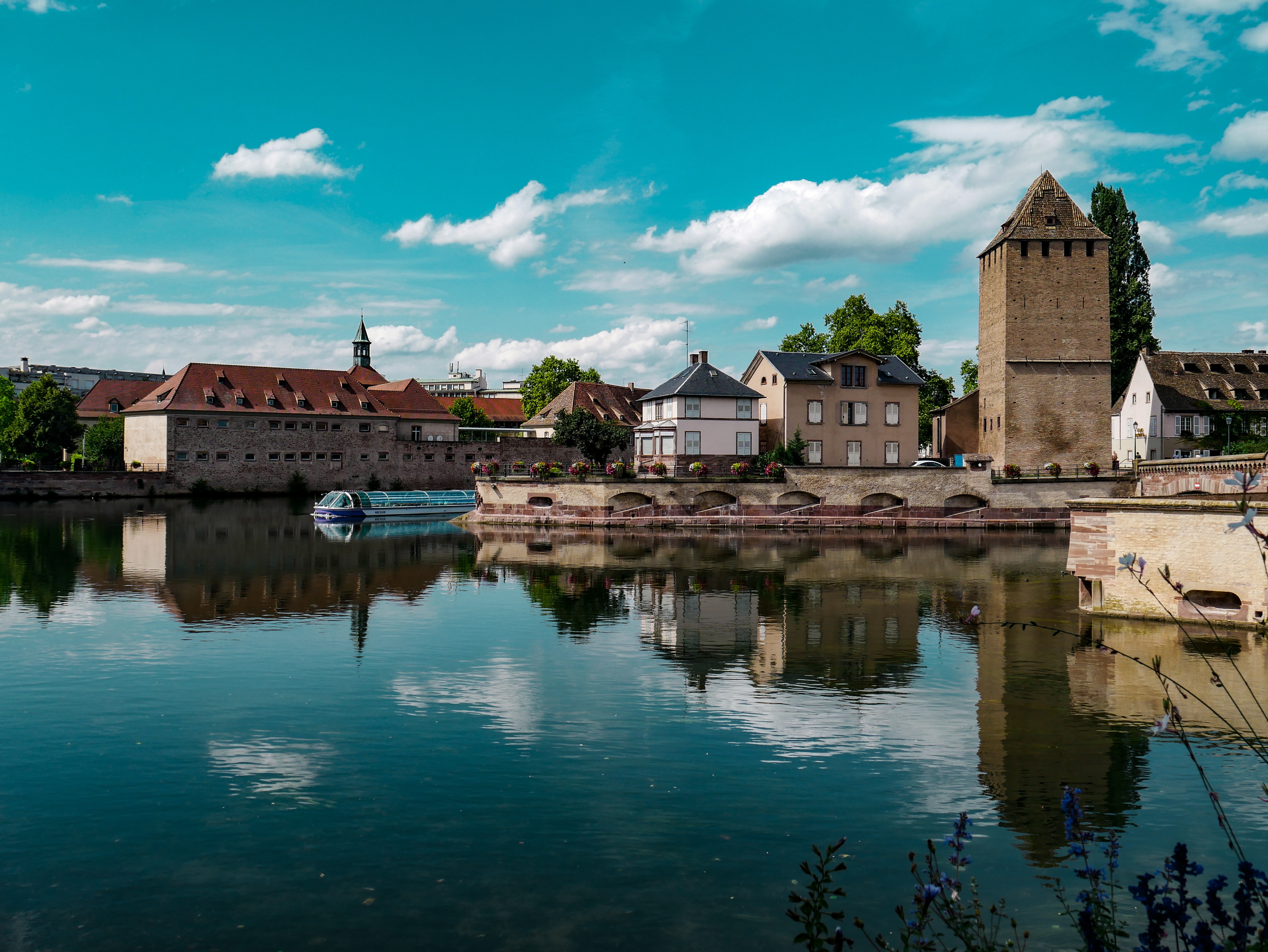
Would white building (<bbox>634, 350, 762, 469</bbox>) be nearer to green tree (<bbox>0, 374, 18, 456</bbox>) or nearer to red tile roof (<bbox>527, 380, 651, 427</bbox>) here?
red tile roof (<bbox>527, 380, 651, 427</bbox>)

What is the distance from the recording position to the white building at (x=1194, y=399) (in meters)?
63.4

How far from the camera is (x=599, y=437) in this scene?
61938 millimetres

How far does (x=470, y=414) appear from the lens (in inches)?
4764

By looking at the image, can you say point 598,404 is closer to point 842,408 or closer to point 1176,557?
point 842,408

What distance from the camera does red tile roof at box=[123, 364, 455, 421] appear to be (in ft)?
252

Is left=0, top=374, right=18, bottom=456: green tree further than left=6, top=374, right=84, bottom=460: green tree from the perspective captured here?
Yes

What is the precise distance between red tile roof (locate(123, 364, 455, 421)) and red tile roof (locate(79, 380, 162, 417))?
33.1 feet

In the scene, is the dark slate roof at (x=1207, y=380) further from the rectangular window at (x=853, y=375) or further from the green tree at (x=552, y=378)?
the green tree at (x=552, y=378)

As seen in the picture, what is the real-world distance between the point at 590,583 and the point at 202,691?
1538 centimetres

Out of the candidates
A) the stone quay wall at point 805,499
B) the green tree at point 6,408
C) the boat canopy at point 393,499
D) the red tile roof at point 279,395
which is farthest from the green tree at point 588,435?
the green tree at point 6,408

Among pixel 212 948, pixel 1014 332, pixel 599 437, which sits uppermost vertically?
pixel 1014 332

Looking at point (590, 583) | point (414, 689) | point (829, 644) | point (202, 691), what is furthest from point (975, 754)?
point (590, 583)

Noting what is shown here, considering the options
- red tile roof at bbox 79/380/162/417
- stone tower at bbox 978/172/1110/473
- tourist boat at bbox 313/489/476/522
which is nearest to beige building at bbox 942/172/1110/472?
stone tower at bbox 978/172/1110/473

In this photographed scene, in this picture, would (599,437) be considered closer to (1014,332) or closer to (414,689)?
(1014,332)
